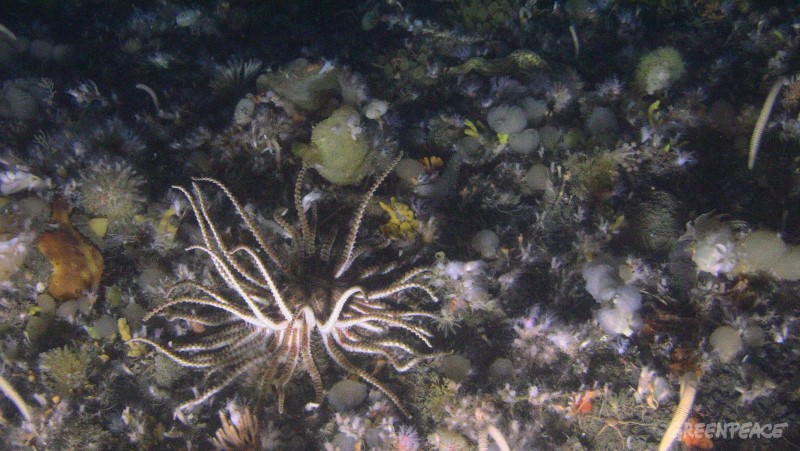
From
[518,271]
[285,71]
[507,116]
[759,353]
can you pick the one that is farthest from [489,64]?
[759,353]

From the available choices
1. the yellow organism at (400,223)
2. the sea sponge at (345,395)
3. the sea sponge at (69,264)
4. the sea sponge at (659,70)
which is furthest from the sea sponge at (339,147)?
the sea sponge at (659,70)

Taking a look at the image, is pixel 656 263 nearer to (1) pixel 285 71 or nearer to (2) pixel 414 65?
(2) pixel 414 65

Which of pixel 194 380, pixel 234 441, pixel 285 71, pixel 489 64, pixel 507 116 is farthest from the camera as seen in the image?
pixel 489 64

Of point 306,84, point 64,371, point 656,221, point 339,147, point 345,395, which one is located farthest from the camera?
point 306,84

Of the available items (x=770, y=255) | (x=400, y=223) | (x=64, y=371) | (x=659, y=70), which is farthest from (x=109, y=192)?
(x=659, y=70)

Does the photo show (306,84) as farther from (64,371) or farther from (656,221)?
(656,221)

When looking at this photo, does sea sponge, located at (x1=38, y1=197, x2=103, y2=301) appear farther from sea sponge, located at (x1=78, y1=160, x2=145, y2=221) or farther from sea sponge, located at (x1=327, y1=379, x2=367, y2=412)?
sea sponge, located at (x1=327, y1=379, x2=367, y2=412)

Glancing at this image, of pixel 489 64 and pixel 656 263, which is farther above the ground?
pixel 489 64
